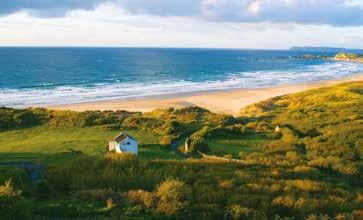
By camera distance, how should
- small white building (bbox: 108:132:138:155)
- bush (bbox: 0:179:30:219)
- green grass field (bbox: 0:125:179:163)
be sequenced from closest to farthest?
bush (bbox: 0:179:30:219)
small white building (bbox: 108:132:138:155)
green grass field (bbox: 0:125:179:163)

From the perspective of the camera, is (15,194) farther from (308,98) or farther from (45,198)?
(308,98)

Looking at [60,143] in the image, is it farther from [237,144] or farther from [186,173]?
[186,173]

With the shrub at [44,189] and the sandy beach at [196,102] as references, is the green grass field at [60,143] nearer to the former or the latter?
the shrub at [44,189]

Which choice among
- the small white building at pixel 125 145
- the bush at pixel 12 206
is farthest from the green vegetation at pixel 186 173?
the small white building at pixel 125 145

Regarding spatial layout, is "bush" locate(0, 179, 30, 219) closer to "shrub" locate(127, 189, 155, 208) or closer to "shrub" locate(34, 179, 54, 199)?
"shrub" locate(34, 179, 54, 199)

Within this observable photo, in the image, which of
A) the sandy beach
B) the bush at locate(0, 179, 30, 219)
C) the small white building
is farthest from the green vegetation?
the sandy beach

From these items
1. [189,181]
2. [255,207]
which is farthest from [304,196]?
[189,181]
